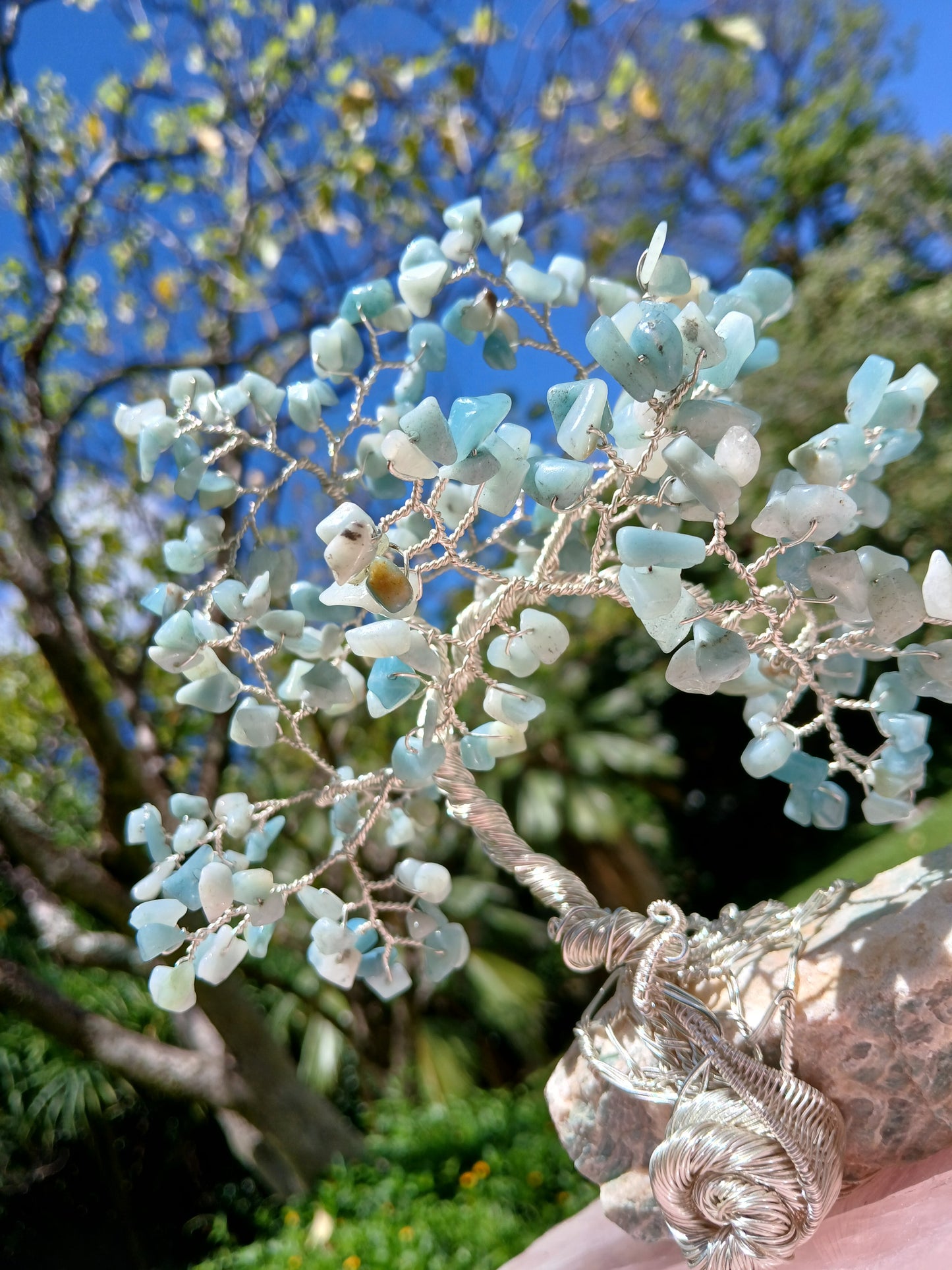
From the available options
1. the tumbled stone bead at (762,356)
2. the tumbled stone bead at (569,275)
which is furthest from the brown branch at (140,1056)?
the tumbled stone bead at (762,356)

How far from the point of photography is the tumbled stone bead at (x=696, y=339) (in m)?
0.66

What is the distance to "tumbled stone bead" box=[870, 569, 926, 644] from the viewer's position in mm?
666

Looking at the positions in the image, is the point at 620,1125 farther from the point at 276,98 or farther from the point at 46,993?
the point at 276,98

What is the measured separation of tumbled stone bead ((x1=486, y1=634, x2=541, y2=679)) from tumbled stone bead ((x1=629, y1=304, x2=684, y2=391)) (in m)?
0.29

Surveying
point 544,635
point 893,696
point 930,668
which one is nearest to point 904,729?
point 893,696

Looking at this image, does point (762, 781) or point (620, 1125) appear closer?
point (620, 1125)

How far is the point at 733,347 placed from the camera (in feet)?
2.36

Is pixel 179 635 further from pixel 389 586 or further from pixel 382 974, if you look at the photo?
pixel 382 974

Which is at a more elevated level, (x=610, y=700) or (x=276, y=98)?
(x=276, y=98)

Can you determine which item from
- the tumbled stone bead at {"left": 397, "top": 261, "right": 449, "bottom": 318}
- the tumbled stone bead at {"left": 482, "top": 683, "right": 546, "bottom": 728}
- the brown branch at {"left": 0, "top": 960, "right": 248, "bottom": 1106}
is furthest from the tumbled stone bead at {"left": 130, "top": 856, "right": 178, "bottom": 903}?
the brown branch at {"left": 0, "top": 960, "right": 248, "bottom": 1106}

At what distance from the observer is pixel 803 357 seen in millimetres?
5973

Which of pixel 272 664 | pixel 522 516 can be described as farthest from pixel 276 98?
pixel 522 516

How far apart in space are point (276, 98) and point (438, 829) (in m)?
3.35

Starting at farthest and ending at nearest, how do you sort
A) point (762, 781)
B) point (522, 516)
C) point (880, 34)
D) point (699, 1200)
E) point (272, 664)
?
point (880, 34) < point (762, 781) < point (272, 664) < point (522, 516) < point (699, 1200)
